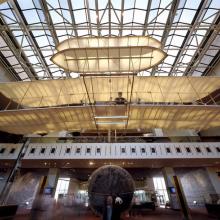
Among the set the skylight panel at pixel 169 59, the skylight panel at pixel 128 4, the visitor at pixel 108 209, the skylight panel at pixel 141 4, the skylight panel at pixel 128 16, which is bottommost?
the visitor at pixel 108 209

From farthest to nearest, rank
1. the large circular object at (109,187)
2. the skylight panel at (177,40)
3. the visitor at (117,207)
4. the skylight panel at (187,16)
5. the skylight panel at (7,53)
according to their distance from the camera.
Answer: the skylight panel at (7,53) < the skylight panel at (177,40) < the skylight panel at (187,16) < the large circular object at (109,187) < the visitor at (117,207)

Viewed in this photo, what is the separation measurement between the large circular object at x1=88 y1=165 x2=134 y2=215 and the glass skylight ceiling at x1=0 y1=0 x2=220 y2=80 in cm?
1319

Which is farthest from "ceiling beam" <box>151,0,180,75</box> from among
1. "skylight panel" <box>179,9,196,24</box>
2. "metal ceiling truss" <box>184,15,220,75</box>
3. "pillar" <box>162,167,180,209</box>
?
"pillar" <box>162,167,180,209</box>

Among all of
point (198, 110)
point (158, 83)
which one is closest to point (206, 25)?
point (158, 83)

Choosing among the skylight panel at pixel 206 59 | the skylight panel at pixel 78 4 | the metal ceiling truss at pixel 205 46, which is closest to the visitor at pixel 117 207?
the skylight panel at pixel 78 4

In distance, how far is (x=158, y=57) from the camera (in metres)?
7.39

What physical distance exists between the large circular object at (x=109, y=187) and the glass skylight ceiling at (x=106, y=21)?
43.3 ft

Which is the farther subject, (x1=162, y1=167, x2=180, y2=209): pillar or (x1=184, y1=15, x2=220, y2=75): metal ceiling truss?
(x1=162, y1=167, x2=180, y2=209): pillar

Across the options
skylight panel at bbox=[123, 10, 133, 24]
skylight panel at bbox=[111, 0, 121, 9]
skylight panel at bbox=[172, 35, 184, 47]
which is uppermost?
skylight panel at bbox=[172, 35, 184, 47]

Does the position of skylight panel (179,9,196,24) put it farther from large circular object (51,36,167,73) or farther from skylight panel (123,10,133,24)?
large circular object (51,36,167,73)

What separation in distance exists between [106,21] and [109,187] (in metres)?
15.0

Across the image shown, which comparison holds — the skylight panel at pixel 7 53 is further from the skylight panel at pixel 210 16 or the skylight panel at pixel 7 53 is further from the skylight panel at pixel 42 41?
the skylight panel at pixel 210 16

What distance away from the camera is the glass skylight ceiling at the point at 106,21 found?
13984 millimetres

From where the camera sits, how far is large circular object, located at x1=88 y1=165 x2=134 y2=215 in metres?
5.38
